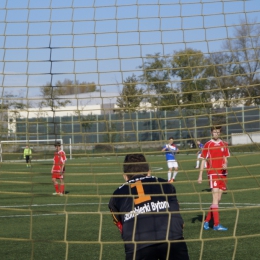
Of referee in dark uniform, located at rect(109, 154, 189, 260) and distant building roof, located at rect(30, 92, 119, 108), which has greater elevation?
distant building roof, located at rect(30, 92, 119, 108)

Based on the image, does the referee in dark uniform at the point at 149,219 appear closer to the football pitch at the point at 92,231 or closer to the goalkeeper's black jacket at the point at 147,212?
the goalkeeper's black jacket at the point at 147,212

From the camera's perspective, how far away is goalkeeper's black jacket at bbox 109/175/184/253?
4.83 meters

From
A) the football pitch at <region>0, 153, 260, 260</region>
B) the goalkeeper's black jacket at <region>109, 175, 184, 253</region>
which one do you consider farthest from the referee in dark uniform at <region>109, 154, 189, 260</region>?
the football pitch at <region>0, 153, 260, 260</region>

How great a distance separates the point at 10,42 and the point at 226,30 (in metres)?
1.86

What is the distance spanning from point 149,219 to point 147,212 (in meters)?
0.07

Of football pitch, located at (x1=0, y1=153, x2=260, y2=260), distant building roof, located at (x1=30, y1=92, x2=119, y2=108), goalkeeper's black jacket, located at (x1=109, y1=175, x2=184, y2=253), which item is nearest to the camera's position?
goalkeeper's black jacket, located at (x1=109, y1=175, x2=184, y2=253)

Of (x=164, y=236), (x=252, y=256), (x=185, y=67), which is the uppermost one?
(x=185, y=67)

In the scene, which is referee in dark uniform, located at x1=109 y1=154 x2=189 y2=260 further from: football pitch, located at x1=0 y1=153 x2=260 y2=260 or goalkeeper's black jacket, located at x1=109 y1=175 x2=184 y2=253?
football pitch, located at x1=0 y1=153 x2=260 y2=260

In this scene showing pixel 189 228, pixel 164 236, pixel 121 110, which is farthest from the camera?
pixel 189 228

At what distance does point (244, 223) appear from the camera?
1059cm

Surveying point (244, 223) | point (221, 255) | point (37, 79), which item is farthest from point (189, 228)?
point (37, 79)

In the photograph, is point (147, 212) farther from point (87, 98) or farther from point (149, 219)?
point (87, 98)

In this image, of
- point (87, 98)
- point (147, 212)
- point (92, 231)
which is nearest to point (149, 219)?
point (147, 212)

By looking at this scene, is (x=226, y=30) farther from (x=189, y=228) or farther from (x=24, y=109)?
(x=189, y=228)
